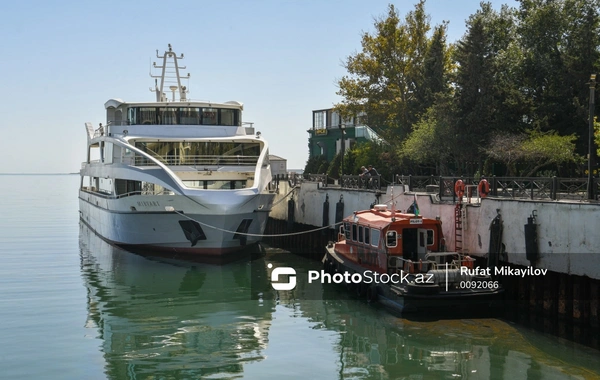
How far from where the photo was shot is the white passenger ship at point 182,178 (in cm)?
3127

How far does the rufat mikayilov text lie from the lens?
20906 mm

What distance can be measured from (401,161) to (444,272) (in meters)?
28.1

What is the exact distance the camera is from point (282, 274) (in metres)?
30.8

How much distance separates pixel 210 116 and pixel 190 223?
825 cm

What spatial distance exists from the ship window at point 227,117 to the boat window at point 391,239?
706 inches

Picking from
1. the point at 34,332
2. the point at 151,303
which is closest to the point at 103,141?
the point at 151,303

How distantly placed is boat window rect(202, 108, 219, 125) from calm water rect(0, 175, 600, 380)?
37.1 feet

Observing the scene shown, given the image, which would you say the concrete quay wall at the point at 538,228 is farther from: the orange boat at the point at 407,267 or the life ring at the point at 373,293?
the life ring at the point at 373,293

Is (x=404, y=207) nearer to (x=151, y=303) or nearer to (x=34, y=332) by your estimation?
(x=151, y=303)

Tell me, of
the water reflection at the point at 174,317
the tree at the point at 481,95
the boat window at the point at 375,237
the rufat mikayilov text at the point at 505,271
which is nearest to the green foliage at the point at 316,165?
the tree at the point at 481,95

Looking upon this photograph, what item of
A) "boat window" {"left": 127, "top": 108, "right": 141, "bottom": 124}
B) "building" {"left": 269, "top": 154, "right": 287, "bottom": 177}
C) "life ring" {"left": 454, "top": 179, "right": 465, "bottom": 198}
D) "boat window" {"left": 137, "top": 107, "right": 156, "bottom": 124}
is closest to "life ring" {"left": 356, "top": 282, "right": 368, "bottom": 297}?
"life ring" {"left": 454, "top": 179, "right": 465, "bottom": 198}

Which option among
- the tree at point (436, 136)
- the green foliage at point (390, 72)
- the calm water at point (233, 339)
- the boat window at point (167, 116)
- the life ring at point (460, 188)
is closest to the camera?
the calm water at point (233, 339)

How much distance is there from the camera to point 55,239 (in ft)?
156

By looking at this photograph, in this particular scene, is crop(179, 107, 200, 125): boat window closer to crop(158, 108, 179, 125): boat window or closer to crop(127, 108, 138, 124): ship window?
crop(158, 108, 179, 125): boat window
